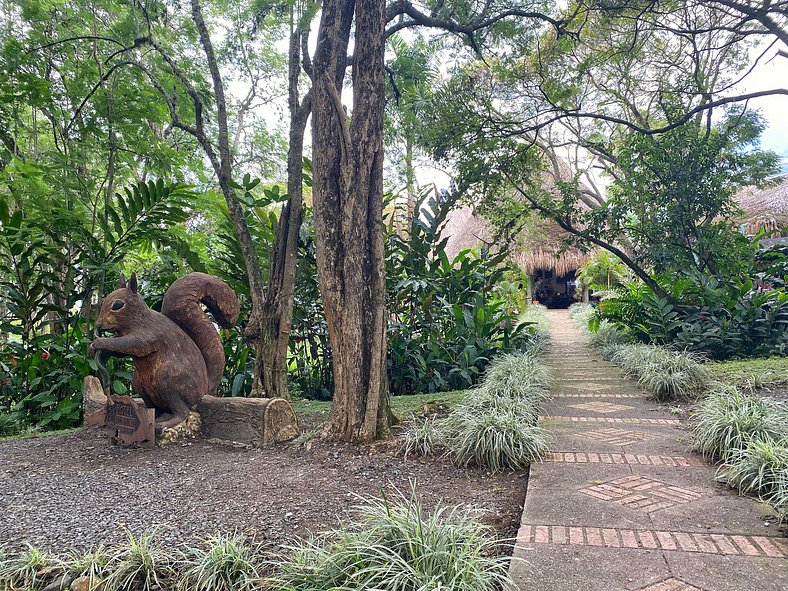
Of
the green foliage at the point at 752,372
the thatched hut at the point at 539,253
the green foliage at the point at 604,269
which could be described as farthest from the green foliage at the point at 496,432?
the green foliage at the point at 604,269

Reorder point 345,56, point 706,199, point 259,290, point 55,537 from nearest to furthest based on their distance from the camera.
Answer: point 55,537
point 345,56
point 259,290
point 706,199

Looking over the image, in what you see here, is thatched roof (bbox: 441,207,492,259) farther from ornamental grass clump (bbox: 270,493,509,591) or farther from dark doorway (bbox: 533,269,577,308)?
ornamental grass clump (bbox: 270,493,509,591)

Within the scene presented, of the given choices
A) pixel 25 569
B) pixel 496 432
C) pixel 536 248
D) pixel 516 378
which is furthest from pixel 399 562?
pixel 536 248

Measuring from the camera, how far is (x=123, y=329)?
147 inches

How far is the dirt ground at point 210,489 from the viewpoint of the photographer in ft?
7.79

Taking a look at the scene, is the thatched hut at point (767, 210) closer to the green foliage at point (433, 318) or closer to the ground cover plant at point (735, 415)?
the ground cover plant at point (735, 415)

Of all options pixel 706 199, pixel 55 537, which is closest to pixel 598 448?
pixel 55 537

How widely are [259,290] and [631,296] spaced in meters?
6.55

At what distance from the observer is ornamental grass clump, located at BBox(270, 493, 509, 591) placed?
1649 mm

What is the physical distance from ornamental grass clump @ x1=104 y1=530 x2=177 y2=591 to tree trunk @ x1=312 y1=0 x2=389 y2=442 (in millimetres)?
1742

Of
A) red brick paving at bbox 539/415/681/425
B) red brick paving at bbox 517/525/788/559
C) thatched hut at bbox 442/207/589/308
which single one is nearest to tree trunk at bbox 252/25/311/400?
red brick paving at bbox 539/415/681/425

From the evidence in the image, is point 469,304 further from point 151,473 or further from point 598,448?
point 151,473

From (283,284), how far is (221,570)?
2.81 m

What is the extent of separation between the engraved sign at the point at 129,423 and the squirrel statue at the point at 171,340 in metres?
0.11
